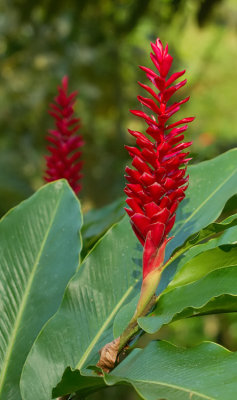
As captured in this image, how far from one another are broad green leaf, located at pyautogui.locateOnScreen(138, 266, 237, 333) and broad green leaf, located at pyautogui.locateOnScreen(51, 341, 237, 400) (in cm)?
5

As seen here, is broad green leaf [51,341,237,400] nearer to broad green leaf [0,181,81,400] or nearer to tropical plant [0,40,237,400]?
tropical plant [0,40,237,400]

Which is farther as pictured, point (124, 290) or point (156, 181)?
point (124, 290)

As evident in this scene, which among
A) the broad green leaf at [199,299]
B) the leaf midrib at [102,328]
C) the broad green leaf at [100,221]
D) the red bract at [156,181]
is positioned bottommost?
the broad green leaf at [100,221]

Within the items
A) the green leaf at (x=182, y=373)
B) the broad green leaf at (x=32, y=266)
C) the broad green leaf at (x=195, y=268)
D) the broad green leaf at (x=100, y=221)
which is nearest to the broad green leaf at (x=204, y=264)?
the broad green leaf at (x=195, y=268)

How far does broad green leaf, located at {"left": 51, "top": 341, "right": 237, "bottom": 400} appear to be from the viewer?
2.90ft

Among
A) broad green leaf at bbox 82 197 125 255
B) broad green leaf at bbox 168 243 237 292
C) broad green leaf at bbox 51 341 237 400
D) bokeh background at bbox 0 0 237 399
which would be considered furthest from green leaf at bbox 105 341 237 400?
bokeh background at bbox 0 0 237 399

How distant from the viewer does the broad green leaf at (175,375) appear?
0.88 metres

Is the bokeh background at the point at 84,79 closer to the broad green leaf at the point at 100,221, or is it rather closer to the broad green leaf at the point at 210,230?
the broad green leaf at the point at 100,221

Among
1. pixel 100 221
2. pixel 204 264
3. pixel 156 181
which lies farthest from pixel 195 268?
pixel 100 221

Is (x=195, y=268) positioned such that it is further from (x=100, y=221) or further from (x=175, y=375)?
(x=100, y=221)

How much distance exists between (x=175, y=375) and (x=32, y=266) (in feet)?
1.51

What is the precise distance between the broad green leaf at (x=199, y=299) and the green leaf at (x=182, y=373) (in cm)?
5

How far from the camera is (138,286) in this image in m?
1.20

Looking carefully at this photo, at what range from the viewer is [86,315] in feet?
3.81
